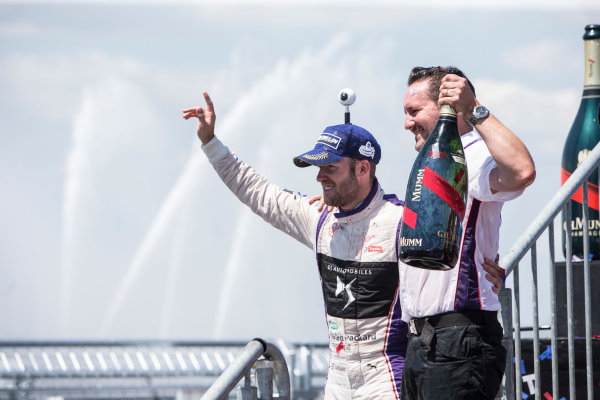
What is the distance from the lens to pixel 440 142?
2.58 meters

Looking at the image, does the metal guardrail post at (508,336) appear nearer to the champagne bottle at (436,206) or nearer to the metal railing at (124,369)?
the champagne bottle at (436,206)

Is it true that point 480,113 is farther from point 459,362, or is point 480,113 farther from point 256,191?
point 256,191

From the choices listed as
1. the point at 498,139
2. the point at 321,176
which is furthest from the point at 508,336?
the point at 498,139

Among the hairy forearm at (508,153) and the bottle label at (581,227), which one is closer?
the hairy forearm at (508,153)

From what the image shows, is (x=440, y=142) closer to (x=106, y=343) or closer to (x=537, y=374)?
(x=537, y=374)

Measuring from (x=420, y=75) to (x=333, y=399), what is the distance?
1.45 metres

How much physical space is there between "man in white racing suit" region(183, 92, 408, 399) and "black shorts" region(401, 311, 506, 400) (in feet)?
1.92

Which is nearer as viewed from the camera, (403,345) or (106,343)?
(403,345)

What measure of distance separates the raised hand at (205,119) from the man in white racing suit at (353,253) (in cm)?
39

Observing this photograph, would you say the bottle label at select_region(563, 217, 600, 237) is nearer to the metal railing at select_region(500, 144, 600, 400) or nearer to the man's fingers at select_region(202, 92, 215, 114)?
the metal railing at select_region(500, 144, 600, 400)

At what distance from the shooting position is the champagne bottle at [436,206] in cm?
248

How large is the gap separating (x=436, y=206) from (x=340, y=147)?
1.43 m

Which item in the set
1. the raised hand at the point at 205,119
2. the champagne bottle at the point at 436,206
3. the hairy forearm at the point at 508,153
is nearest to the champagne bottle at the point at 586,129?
the raised hand at the point at 205,119

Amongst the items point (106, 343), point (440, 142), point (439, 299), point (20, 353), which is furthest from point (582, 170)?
point (20, 353)
